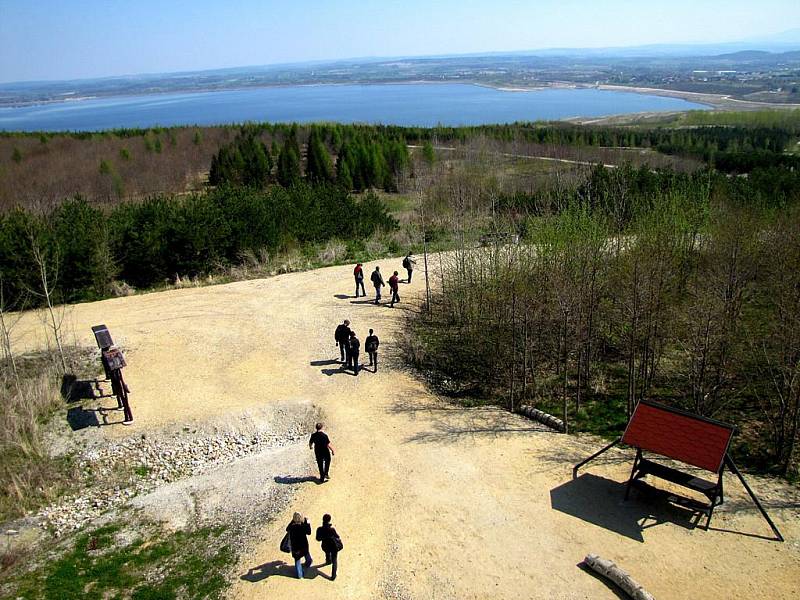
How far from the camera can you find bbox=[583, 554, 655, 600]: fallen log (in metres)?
9.26

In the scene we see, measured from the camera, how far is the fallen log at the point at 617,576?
9.26 meters

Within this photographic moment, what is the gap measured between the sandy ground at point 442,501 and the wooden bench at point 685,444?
66 cm

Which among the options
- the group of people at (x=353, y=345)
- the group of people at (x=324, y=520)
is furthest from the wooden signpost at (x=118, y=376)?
the group of people at (x=353, y=345)

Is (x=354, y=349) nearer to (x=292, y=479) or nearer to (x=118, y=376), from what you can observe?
(x=292, y=479)

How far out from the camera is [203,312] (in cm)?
2316

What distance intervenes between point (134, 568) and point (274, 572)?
2731mm

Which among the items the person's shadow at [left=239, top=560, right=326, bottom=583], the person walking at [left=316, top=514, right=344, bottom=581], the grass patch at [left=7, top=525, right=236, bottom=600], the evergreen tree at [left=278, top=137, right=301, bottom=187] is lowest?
the grass patch at [left=7, top=525, right=236, bottom=600]

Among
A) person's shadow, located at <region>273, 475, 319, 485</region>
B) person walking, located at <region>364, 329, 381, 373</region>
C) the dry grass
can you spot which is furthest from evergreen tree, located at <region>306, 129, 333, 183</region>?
person's shadow, located at <region>273, 475, 319, 485</region>

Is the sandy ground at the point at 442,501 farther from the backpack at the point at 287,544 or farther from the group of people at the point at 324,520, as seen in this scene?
the backpack at the point at 287,544

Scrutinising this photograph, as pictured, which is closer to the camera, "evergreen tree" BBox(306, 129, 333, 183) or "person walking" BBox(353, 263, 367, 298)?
"person walking" BBox(353, 263, 367, 298)

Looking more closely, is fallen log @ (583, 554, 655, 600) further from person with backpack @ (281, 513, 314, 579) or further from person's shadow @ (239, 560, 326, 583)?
person with backpack @ (281, 513, 314, 579)

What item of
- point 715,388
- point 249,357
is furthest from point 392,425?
point 715,388

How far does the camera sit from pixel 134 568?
10750 millimetres

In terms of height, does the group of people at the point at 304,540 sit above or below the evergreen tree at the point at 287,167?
below
